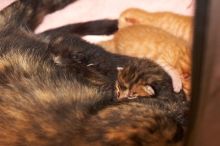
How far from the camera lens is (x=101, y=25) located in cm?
155

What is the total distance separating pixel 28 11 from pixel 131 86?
48 centimetres

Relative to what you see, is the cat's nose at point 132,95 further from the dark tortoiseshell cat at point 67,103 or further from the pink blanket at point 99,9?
the pink blanket at point 99,9

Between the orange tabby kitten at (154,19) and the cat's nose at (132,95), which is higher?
the orange tabby kitten at (154,19)

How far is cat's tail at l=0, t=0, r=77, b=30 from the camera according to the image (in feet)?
4.70

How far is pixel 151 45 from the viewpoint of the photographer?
1.38 m

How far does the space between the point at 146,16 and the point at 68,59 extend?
0.35 meters

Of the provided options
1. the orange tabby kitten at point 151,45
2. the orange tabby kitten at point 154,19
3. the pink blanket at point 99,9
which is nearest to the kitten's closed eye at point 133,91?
the orange tabby kitten at point 151,45

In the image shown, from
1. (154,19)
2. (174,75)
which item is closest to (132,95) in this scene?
(174,75)

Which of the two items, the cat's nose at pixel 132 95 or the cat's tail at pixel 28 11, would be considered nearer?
the cat's nose at pixel 132 95

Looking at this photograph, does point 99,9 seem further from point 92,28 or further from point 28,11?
point 28,11

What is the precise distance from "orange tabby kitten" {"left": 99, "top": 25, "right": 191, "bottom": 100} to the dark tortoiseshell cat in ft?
0.15

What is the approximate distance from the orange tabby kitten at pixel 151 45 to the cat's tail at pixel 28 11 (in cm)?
30

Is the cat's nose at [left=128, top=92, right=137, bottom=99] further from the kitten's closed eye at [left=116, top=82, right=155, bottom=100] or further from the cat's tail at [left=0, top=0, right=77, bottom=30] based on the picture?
the cat's tail at [left=0, top=0, right=77, bottom=30]

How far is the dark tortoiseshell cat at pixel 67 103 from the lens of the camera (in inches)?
40.0
